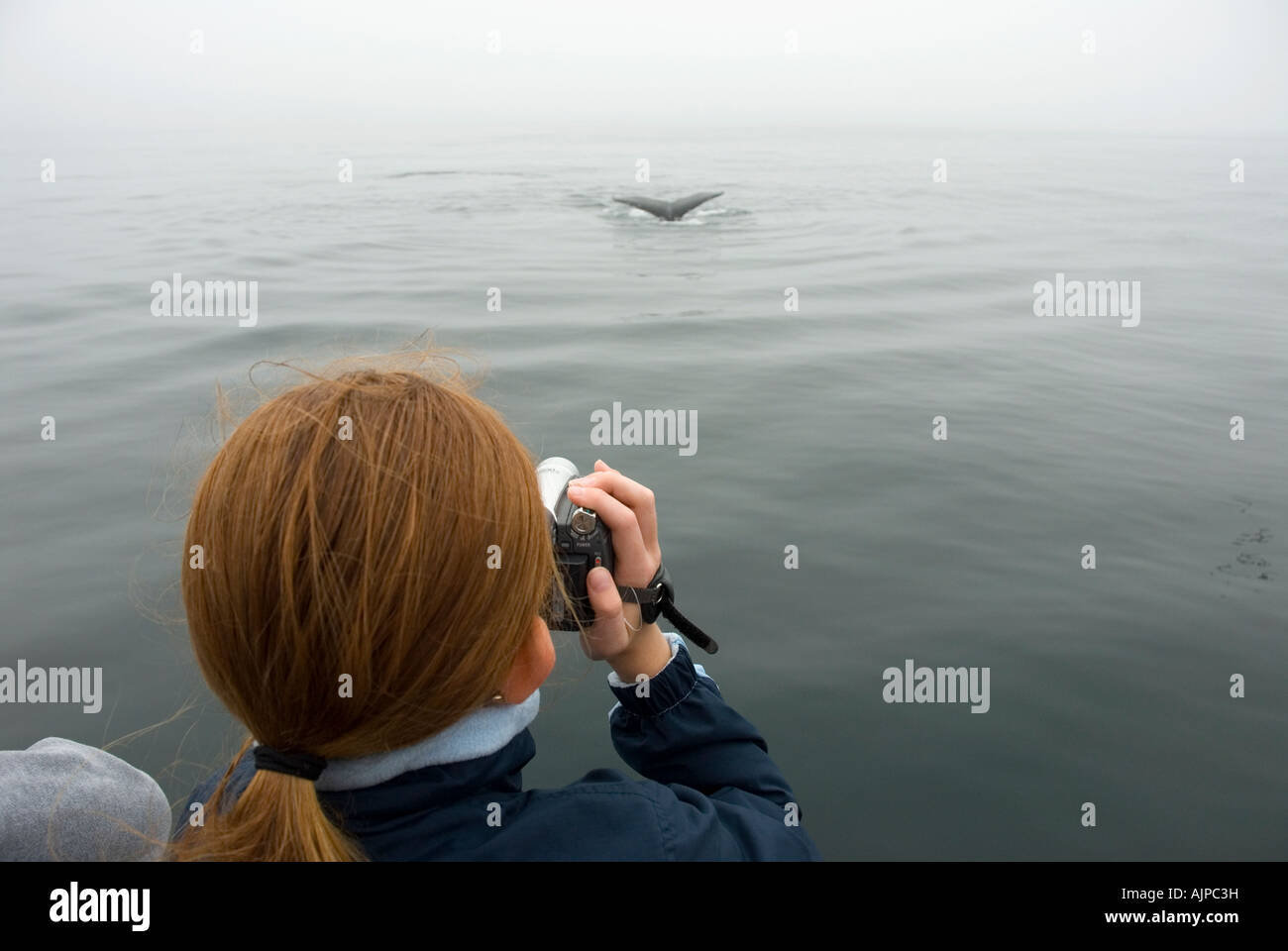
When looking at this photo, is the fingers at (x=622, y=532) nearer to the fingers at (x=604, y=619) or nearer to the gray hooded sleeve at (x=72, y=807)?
the fingers at (x=604, y=619)

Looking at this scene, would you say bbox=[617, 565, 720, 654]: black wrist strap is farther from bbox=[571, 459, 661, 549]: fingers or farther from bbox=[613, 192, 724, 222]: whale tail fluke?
bbox=[613, 192, 724, 222]: whale tail fluke

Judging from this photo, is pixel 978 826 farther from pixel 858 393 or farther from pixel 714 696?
pixel 858 393

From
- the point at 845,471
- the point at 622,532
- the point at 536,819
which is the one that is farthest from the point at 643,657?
the point at 845,471

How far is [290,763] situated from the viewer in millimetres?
1542

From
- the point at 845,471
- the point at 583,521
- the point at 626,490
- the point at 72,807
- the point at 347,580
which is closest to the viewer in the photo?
the point at 347,580

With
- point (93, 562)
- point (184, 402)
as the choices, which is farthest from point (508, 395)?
point (93, 562)

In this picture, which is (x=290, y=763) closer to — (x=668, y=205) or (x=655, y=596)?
(x=655, y=596)

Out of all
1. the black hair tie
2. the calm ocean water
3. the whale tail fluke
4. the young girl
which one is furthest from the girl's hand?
the whale tail fluke

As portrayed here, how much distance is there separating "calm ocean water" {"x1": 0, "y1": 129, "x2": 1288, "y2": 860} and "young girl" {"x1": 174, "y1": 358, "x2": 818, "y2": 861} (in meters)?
2.09

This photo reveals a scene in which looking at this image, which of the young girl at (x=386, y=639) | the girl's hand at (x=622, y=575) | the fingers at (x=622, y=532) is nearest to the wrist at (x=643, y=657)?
the girl's hand at (x=622, y=575)

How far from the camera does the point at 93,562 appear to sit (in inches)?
214

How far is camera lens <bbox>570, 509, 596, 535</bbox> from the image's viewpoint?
1.92 metres

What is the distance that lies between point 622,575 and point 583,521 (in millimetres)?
178

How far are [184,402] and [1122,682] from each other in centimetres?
679
